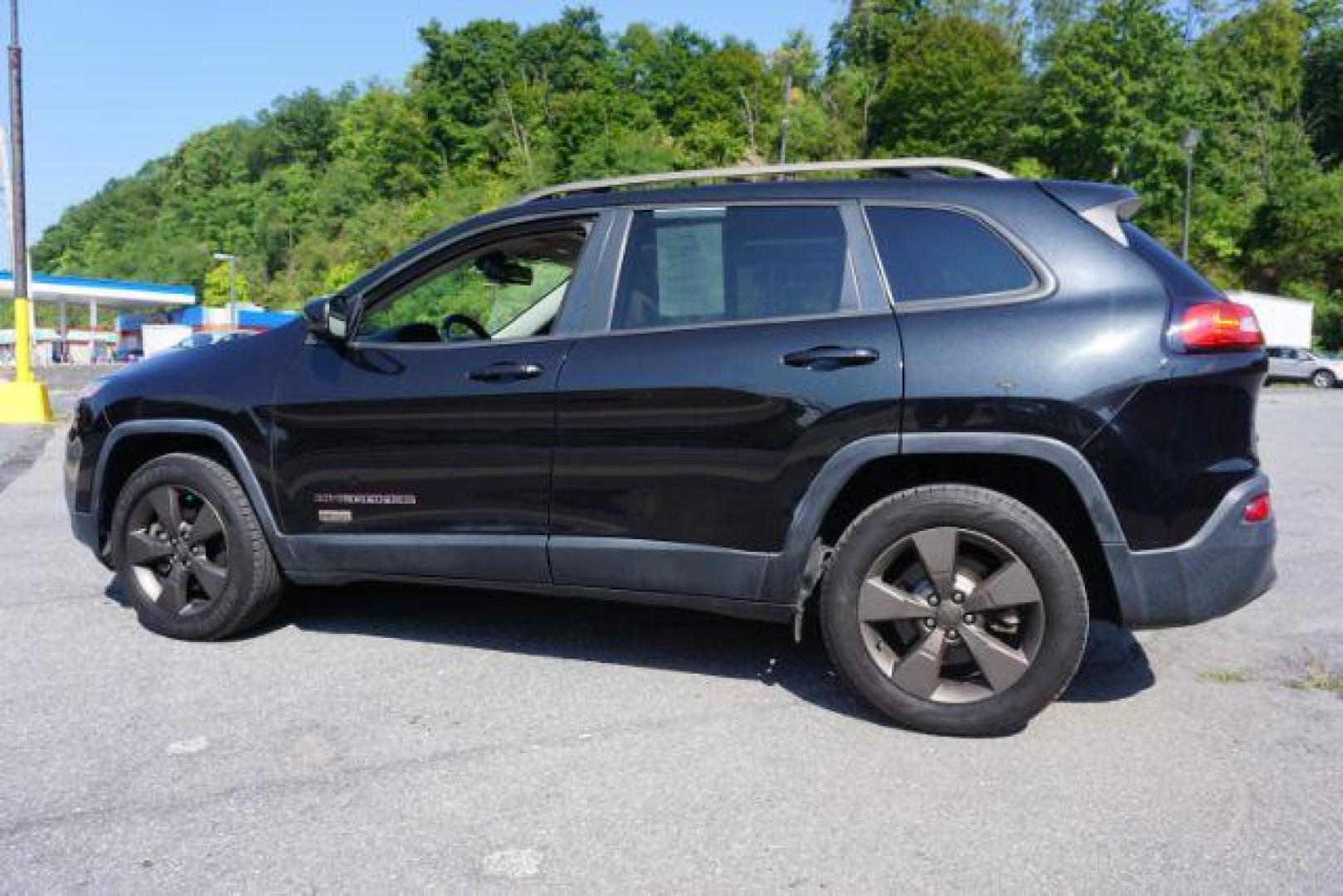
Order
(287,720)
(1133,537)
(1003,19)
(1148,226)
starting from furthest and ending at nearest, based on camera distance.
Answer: (1003,19) → (1148,226) → (287,720) → (1133,537)

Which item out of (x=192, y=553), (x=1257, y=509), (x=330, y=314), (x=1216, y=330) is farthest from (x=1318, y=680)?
(x=192, y=553)

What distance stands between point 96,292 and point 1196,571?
7081cm

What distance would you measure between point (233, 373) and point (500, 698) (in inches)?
68.4

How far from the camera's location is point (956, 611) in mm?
3293

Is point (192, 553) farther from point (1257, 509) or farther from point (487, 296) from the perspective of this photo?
point (1257, 509)

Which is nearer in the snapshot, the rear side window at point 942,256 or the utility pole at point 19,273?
the rear side window at point 942,256

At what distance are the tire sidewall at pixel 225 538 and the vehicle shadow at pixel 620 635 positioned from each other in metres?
0.23

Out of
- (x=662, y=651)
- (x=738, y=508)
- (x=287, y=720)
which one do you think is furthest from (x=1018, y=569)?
(x=287, y=720)

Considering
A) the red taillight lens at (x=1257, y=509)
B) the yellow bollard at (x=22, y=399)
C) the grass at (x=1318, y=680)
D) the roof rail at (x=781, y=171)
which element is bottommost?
the grass at (x=1318, y=680)

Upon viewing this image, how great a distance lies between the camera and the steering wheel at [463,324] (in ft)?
14.5

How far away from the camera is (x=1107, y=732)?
3371 millimetres

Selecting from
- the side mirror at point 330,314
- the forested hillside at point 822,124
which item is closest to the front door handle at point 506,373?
the side mirror at point 330,314

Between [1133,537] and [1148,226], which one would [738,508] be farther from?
[1148,226]

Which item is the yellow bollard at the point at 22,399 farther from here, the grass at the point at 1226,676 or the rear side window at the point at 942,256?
the grass at the point at 1226,676
